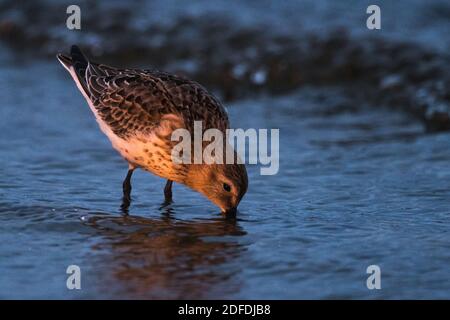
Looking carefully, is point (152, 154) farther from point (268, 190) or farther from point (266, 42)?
point (266, 42)

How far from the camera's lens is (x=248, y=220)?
7.56 meters

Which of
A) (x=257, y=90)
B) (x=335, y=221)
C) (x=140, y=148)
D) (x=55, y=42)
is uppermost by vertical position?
(x=55, y=42)

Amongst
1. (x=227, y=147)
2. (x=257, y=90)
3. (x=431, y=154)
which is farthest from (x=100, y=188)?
(x=257, y=90)

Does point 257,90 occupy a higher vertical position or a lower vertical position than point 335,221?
higher

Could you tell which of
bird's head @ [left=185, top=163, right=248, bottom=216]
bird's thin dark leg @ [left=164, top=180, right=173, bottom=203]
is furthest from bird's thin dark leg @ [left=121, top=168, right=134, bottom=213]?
bird's head @ [left=185, top=163, right=248, bottom=216]

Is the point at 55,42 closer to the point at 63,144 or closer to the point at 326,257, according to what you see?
the point at 63,144

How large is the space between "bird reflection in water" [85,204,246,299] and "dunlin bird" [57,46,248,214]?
293 mm

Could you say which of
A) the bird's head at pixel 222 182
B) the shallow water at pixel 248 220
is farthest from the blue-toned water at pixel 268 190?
the bird's head at pixel 222 182

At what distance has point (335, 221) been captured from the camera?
7465mm

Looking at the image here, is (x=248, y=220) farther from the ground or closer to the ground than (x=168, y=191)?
closer to the ground

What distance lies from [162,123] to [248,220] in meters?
1.06

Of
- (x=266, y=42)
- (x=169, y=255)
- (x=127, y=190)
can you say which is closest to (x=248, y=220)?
(x=169, y=255)
